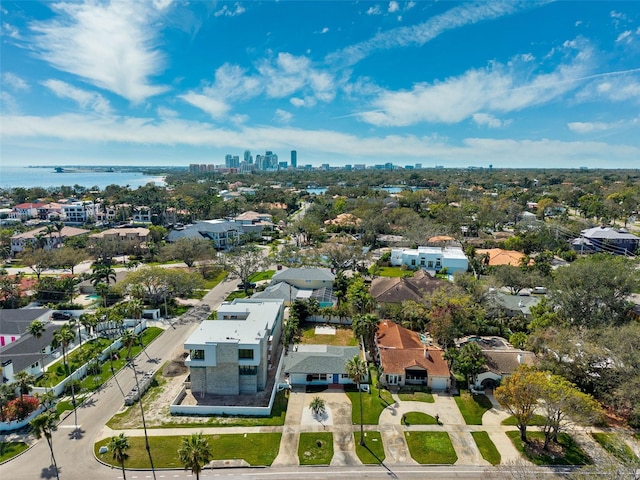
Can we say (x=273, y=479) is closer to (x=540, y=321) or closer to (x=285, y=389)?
(x=285, y=389)

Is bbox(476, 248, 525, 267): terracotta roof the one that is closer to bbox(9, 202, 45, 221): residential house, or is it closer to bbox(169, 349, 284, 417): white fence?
bbox(169, 349, 284, 417): white fence

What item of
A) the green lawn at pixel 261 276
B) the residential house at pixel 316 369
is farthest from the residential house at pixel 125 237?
the residential house at pixel 316 369

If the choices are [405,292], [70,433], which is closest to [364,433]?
[70,433]

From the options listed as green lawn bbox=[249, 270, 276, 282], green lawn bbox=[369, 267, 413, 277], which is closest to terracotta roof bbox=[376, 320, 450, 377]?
green lawn bbox=[369, 267, 413, 277]

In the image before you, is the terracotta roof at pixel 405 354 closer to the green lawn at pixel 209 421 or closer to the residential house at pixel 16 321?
the green lawn at pixel 209 421

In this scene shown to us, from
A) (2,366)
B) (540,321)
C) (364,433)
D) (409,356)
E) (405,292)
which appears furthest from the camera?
(405,292)

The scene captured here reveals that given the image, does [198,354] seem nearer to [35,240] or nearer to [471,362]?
[471,362]

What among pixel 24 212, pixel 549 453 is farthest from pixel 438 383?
pixel 24 212
